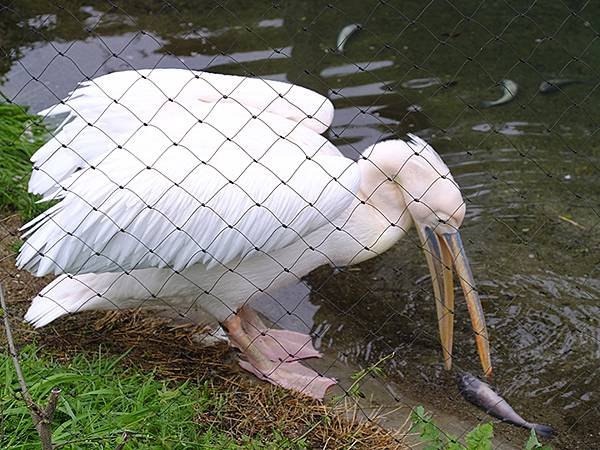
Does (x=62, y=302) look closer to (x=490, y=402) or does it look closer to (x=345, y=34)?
(x=490, y=402)

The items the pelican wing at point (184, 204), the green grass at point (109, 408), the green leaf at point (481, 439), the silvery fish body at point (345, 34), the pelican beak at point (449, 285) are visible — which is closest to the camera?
the green leaf at point (481, 439)

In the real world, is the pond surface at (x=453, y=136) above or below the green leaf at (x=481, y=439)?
below

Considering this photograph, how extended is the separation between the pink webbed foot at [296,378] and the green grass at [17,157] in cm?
129

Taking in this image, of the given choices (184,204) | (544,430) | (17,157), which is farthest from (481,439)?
(17,157)

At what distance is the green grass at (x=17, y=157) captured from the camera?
4430 mm

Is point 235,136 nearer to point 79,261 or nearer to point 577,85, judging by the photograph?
point 79,261

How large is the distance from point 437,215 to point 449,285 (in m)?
0.31

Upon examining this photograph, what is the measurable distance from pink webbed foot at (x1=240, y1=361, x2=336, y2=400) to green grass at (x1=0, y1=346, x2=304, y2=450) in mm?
246

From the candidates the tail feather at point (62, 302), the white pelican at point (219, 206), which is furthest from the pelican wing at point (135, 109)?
the tail feather at point (62, 302)

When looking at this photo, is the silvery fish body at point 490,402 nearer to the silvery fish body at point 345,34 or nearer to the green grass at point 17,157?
the green grass at point 17,157

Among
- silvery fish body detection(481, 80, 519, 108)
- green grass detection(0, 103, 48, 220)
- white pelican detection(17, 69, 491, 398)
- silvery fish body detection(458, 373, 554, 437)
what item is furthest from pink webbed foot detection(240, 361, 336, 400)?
silvery fish body detection(481, 80, 519, 108)

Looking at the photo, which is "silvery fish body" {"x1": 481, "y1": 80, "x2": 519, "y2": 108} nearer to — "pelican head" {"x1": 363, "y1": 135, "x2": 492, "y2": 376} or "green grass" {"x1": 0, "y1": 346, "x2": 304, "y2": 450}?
"pelican head" {"x1": 363, "y1": 135, "x2": 492, "y2": 376}

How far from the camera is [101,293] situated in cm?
362

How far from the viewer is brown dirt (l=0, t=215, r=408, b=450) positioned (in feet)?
11.0
